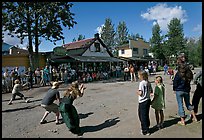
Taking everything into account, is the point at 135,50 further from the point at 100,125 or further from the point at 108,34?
the point at 100,125

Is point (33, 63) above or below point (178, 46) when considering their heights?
below

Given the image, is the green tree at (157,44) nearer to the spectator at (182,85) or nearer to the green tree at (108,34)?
the green tree at (108,34)

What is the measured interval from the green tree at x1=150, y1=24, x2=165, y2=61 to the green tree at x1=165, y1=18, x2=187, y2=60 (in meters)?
1.40

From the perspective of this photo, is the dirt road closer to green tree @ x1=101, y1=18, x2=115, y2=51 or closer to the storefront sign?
the storefront sign

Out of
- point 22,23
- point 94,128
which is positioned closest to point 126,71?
point 22,23

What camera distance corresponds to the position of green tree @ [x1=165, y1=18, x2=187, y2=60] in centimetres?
5691

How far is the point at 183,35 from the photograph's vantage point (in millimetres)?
59188

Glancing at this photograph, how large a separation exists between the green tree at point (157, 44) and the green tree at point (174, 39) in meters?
1.40

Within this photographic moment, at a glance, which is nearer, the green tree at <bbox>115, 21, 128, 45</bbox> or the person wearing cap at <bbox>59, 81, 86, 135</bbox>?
the person wearing cap at <bbox>59, 81, 86, 135</bbox>

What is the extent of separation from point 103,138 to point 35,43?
18489 millimetres

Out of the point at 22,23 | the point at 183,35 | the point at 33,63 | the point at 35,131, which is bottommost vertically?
the point at 35,131

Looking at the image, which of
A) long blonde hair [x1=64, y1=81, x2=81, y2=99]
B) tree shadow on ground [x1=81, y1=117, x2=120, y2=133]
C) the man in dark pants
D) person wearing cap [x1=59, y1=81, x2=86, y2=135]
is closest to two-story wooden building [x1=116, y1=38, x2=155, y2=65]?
the man in dark pants

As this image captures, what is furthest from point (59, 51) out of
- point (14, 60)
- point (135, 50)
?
point (135, 50)

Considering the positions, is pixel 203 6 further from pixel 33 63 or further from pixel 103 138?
pixel 33 63
